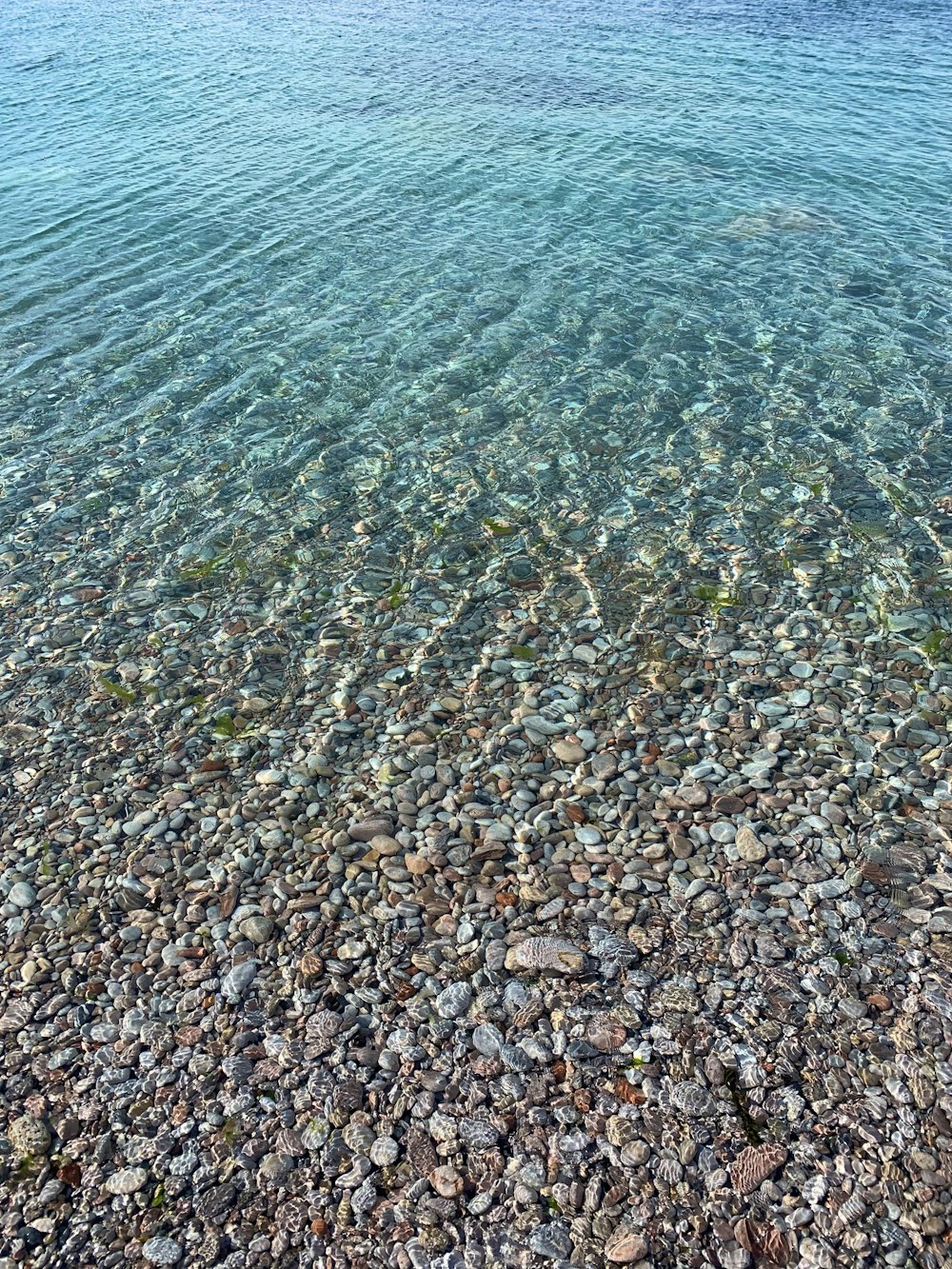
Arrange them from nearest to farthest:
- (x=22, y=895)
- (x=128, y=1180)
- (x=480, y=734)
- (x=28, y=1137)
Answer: (x=128, y=1180) < (x=28, y=1137) < (x=22, y=895) < (x=480, y=734)

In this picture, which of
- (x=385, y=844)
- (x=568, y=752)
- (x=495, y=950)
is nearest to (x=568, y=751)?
(x=568, y=752)

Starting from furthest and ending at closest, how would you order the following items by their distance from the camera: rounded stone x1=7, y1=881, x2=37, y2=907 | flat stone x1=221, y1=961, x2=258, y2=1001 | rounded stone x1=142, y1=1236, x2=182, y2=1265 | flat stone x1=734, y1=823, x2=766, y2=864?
flat stone x1=734, y1=823, x2=766, y2=864
rounded stone x1=7, y1=881, x2=37, y2=907
flat stone x1=221, y1=961, x2=258, y2=1001
rounded stone x1=142, y1=1236, x2=182, y2=1265

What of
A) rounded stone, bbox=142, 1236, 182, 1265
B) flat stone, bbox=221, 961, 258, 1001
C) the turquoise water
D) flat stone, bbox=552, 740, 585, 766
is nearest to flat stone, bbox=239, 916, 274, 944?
flat stone, bbox=221, 961, 258, 1001

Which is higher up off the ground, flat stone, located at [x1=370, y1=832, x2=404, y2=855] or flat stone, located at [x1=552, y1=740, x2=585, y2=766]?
flat stone, located at [x1=552, y1=740, x2=585, y2=766]

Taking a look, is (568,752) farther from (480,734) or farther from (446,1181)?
(446,1181)

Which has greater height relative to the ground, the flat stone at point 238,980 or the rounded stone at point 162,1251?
the flat stone at point 238,980

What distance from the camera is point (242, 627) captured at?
13133 millimetres

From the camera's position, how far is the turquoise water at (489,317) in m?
14.9

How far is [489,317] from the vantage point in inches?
820

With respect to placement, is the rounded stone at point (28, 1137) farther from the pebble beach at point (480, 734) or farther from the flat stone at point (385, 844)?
the flat stone at point (385, 844)

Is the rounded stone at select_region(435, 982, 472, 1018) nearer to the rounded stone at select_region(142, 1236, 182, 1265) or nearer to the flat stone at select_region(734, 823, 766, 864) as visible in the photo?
the rounded stone at select_region(142, 1236, 182, 1265)

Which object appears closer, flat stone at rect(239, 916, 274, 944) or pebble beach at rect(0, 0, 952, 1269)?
pebble beach at rect(0, 0, 952, 1269)

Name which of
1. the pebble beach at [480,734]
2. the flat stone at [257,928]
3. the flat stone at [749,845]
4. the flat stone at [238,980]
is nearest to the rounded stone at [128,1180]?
the pebble beach at [480,734]

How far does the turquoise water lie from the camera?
48.8ft
